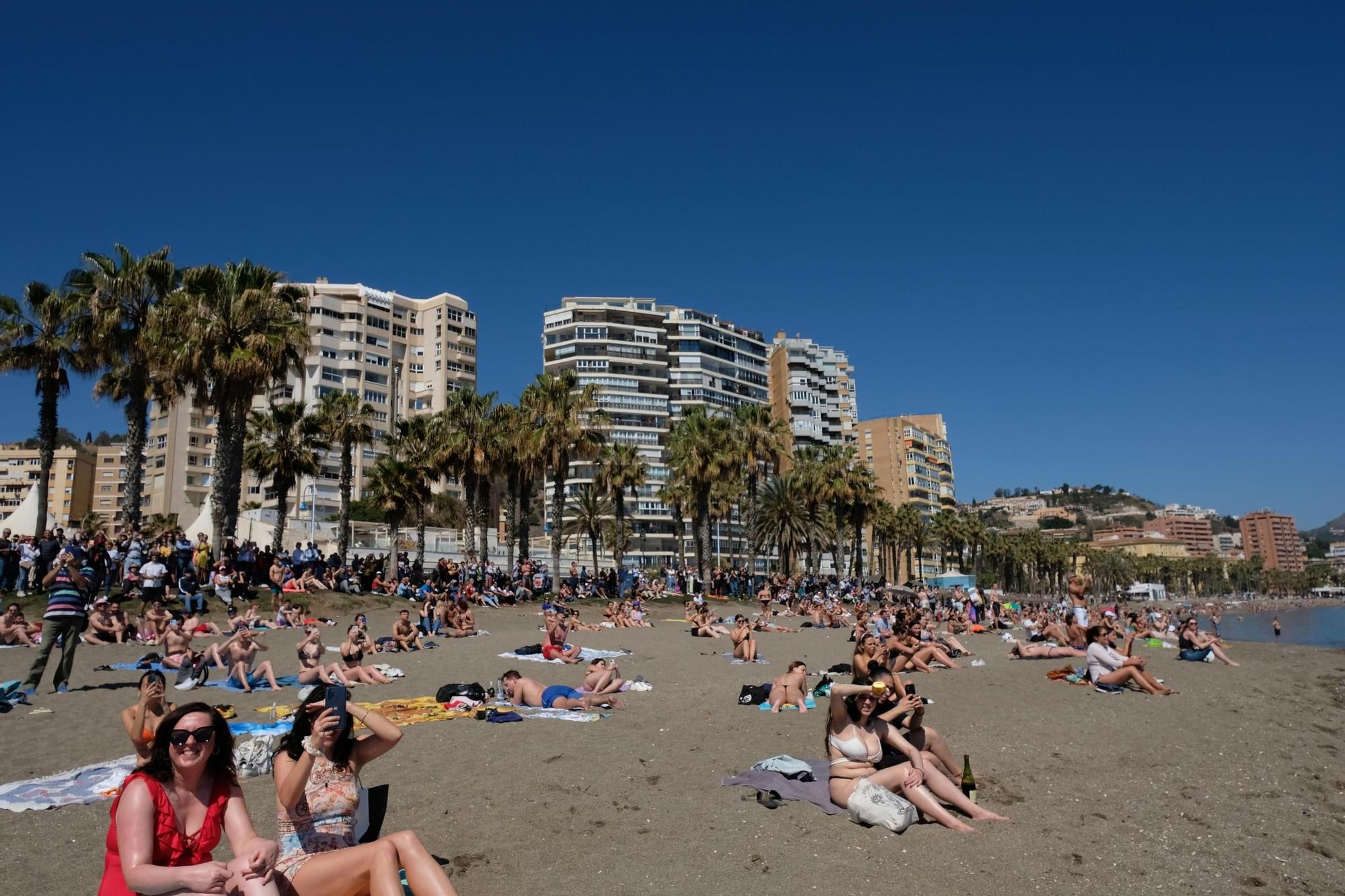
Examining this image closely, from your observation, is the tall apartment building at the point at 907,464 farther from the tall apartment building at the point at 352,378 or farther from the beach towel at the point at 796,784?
the beach towel at the point at 796,784

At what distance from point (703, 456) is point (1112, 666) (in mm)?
28394

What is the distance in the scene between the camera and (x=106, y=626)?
16.1m

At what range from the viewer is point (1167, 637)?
2314 cm

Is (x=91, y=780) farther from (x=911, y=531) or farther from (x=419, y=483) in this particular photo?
(x=911, y=531)

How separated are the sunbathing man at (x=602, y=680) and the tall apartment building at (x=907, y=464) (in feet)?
349

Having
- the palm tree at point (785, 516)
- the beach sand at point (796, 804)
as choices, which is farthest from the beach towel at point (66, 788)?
the palm tree at point (785, 516)

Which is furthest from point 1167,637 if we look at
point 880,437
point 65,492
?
point 65,492

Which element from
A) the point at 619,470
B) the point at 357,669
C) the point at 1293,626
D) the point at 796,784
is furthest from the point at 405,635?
the point at 1293,626

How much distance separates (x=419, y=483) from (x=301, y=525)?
23533mm

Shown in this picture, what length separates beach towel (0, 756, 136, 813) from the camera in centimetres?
664

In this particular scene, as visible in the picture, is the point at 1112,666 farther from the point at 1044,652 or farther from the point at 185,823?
the point at 185,823

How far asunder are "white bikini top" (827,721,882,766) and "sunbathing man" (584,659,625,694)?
5.42 metres

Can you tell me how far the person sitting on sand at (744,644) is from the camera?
17.4 meters

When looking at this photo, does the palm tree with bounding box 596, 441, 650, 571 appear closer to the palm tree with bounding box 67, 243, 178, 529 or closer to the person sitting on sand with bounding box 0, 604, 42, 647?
the palm tree with bounding box 67, 243, 178, 529
